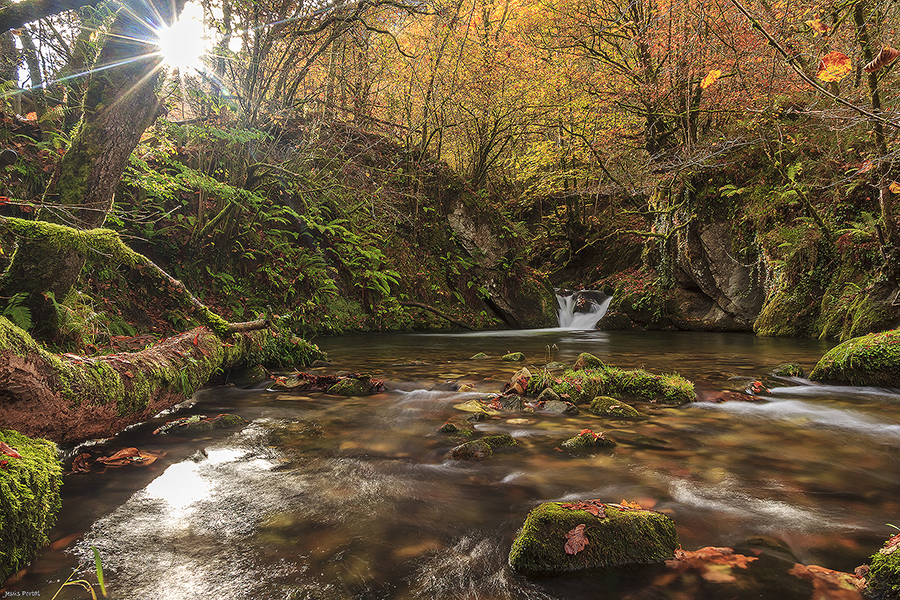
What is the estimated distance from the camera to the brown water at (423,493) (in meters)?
2.23

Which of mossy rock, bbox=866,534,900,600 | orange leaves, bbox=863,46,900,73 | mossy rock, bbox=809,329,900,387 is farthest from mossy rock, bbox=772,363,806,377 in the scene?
orange leaves, bbox=863,46,900,73

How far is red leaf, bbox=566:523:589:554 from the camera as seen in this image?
2.28m

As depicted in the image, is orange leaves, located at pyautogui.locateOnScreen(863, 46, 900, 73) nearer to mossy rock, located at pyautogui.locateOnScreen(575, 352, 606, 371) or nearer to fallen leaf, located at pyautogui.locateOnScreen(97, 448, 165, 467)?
mossy rock, located at pyautogui.locateOnScreen(575, 352, 606, 371)

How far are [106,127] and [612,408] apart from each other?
6055mm

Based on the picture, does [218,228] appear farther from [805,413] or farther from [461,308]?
[805,413]

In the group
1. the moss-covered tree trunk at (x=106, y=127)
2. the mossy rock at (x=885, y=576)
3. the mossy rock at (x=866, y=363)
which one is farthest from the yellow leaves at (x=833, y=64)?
the moss-covered tree trunk at (x=106, y=127)

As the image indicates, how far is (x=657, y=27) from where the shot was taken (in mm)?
11602

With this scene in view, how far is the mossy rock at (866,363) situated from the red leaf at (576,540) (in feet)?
20.1

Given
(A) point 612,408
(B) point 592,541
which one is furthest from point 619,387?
(B) point 592,541

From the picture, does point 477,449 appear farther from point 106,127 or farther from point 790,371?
point 790,371

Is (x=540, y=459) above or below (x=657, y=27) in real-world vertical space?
below

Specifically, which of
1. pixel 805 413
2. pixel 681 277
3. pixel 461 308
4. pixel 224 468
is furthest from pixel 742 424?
pixel 681 277

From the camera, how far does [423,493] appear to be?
127 inches

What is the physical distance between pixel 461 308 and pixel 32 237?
41.9ft
